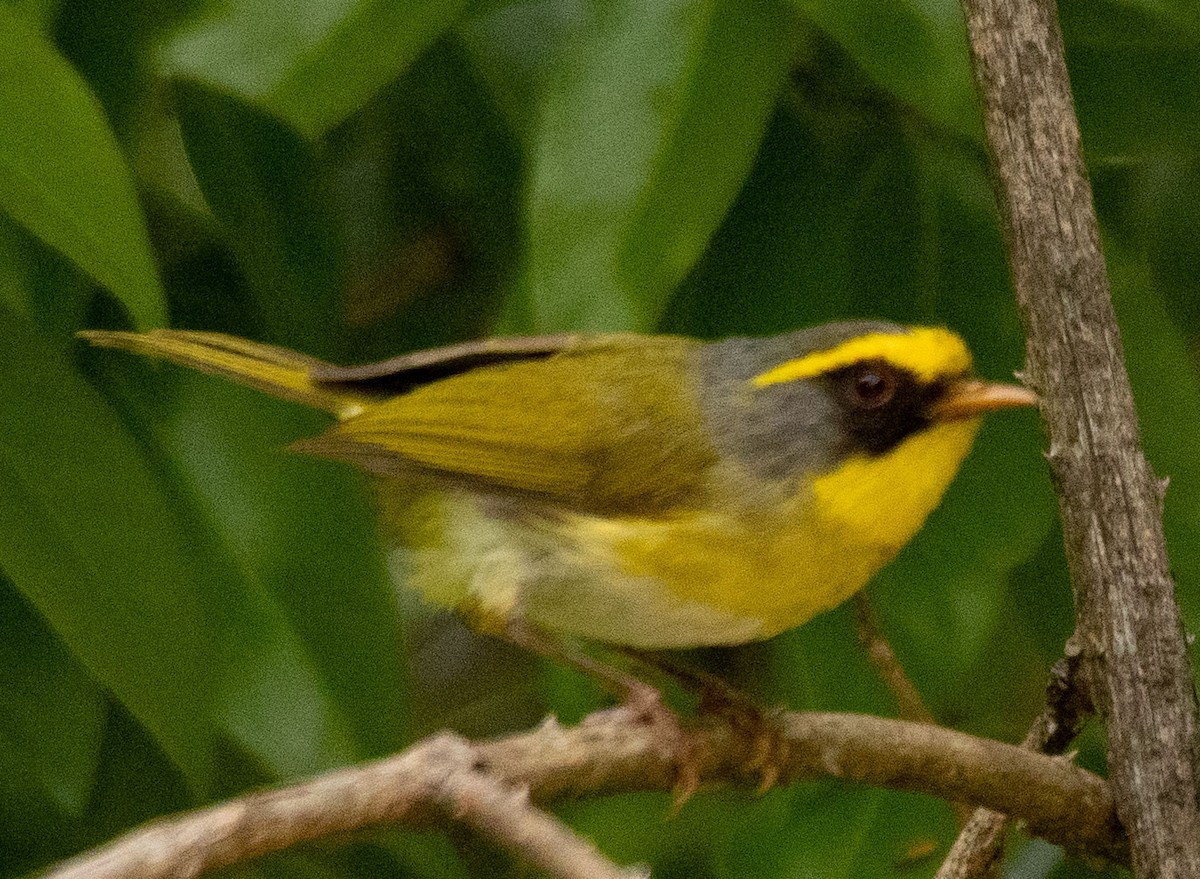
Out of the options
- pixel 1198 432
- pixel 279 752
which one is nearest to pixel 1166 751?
pixel 1198 432

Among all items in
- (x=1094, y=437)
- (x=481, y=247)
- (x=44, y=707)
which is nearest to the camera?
(x=1094, y=437)

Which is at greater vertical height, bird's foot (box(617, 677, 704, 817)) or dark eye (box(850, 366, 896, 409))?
dark eye (box(850, 366, 896, 409))

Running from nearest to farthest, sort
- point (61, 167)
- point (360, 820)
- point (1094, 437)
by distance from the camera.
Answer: point (360, 820) → point (61, 167) → point (1094, 437)

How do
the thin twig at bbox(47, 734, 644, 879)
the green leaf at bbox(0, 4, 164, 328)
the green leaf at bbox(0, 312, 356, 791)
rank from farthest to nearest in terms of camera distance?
the green leaf at bbox(0, 312, 356, 791), the green leaf at bbox(0, 4, 164, 328), the thin twig at bbox(47, 734, 644, 879)

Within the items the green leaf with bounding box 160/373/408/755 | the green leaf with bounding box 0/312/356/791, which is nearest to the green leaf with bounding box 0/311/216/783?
the green leaf with bounding box 0/312/356/791

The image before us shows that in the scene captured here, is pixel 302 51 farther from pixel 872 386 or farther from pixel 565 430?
pixel 872 386

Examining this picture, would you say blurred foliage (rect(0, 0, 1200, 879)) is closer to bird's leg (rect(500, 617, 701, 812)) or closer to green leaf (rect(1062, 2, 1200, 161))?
green leaf (rect(1062, 2, 1200, 161))

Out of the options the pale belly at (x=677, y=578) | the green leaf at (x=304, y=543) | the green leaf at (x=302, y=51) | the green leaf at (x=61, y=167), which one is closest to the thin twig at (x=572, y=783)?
Answer: the pale belly at (x=677, y=578)

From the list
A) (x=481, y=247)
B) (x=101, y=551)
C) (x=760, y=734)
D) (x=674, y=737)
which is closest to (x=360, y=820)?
(x=101, y=551)
